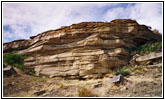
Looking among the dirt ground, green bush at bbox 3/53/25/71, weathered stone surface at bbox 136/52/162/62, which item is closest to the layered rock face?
green bush at bbox 3/53/25/71

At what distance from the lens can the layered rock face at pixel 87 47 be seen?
1291 cm

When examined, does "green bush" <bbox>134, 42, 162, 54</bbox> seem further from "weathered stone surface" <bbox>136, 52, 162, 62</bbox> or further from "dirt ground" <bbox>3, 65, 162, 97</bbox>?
"dirt ground" <bbox>3, 65, 162, 97</bbox>

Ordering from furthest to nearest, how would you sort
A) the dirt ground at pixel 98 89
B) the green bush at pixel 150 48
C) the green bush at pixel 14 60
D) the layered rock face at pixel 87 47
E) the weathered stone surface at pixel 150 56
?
the green bush at pixel 14 60 < the layered rock face at pixel 87 47 < the green bush at pixel 150 48 < the weathered stone surface at pixel 150 56 < the dirt ground at pixel 98 89

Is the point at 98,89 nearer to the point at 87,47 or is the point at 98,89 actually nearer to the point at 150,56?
the point at 150,56

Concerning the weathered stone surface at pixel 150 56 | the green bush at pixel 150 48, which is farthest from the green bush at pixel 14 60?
the green bush at pixel 150 48

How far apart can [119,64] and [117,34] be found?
2625 millimetres

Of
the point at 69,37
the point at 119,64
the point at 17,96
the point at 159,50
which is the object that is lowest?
the point at 17,96

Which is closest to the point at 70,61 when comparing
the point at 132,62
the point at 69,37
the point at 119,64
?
the point at 69,37

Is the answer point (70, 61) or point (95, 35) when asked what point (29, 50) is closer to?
point (70, 61)

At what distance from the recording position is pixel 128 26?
1412 cm

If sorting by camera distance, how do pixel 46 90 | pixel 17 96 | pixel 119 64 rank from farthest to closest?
pixel 119 64 → pixel 46 90 → pixel 17 96

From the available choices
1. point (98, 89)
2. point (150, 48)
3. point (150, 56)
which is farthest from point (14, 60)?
point (150, 48)

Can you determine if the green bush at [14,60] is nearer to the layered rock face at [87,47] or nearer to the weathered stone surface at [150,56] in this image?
the layered rock face at [87,47]

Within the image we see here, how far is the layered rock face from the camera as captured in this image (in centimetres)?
1291
